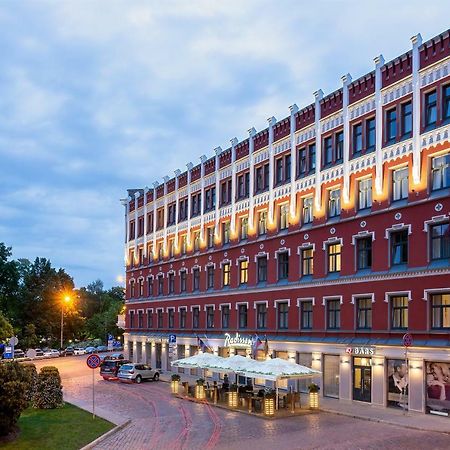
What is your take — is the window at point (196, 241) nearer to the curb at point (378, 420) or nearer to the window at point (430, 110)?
the curb at point (378, 420)

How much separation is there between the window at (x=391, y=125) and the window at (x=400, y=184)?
6.29 ft

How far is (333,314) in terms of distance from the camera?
39.8m

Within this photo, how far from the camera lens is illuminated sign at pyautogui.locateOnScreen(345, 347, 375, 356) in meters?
35.3

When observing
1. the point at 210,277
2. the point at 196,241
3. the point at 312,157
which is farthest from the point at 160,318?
the point at 312,157

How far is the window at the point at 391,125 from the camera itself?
3609cm

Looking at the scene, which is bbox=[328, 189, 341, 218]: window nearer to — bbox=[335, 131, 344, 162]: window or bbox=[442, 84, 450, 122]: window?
bbox=[335, 131, 344, 162]: window

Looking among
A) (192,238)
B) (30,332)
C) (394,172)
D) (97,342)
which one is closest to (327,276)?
(394,172)

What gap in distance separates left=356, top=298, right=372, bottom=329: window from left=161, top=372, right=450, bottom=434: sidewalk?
4307 mm

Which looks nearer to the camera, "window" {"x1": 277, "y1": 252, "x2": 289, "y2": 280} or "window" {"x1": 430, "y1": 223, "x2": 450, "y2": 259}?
"window" {"x1": 430, "y1": 223, "x2": 450, "y2": 259}

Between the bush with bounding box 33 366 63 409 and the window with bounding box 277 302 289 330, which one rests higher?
the window with bounding box 277 302 289 330

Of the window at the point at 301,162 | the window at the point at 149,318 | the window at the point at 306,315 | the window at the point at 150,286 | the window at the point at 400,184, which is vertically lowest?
the window at the point at 149,318

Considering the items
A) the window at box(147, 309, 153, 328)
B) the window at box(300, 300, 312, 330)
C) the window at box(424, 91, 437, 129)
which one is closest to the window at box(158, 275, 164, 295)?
the window at box(147, 309, 153, 328)

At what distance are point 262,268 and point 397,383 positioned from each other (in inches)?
644

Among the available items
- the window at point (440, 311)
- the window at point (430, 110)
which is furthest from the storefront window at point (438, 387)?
the window at point (430, 110)
